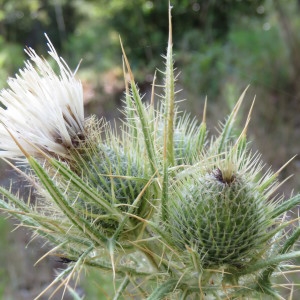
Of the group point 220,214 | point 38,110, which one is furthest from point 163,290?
point 38,110

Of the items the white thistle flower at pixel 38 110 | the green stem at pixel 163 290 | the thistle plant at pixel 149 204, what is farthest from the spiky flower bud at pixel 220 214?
the white thistle flower at pixel 38 110

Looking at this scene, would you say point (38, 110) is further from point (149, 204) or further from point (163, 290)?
point (163, 290)

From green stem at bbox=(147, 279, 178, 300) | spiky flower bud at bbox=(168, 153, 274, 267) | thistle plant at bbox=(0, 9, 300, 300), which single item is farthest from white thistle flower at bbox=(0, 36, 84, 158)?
green stem at bbox=(147, 279, 178, 300)

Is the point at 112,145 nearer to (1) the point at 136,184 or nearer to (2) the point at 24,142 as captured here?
(1) the point at 136,184

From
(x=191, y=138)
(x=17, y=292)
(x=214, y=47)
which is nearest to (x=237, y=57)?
(x=214, y=47)

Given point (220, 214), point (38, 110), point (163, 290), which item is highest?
point (38, 110)

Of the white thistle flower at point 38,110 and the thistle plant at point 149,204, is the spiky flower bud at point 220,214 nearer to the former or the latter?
the thistle plant at point 149,204

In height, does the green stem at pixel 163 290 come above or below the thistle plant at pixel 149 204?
below
